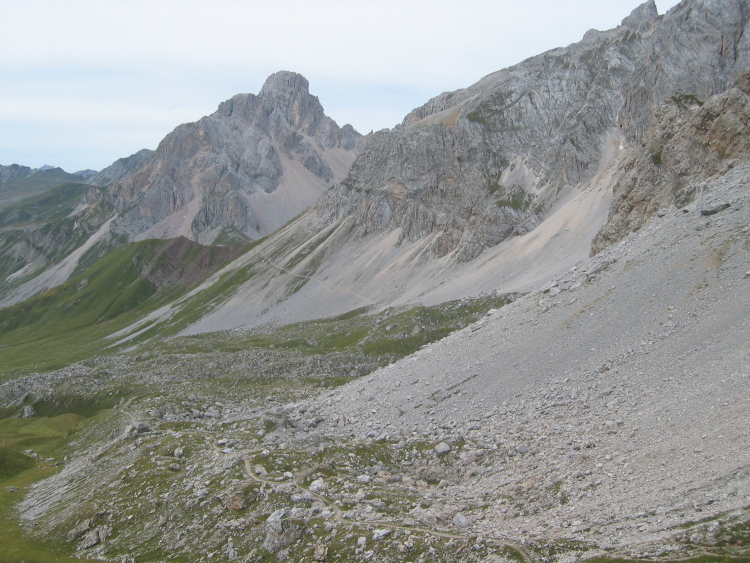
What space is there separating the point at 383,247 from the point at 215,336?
5903 centimetres

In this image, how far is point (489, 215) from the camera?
143 metres

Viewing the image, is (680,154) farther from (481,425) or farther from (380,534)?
(380,534)

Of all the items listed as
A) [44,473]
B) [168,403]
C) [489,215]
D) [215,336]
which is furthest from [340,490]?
[215,336]

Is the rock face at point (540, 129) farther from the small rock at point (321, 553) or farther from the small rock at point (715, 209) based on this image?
the small rock at point (321, 553)

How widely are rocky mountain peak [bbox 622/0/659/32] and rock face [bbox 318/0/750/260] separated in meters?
0.34

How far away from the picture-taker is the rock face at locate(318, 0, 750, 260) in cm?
12062

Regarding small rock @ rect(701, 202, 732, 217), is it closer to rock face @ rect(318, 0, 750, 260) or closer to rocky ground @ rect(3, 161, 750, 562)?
rocky ground @ rect(3, 161, 750, 562)

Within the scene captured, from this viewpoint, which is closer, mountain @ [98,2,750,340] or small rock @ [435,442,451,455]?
small rock @ [435,442,451,455]

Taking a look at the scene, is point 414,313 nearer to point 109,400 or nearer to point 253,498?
point 109,400

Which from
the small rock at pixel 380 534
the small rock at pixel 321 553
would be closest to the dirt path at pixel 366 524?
the small rock at pixel 380 534

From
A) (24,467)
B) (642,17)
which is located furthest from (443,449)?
(642,17)

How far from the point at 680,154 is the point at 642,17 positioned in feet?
450

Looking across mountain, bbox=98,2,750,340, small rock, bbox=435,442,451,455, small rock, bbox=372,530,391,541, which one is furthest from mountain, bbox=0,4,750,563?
mountain, bbox=98,2,750,340

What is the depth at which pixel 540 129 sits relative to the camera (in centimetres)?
16150
